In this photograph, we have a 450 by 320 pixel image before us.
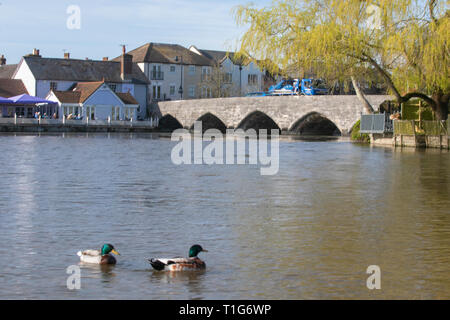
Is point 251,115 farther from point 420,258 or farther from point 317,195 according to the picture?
point 420,258

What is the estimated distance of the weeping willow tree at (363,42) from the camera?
36.2 m

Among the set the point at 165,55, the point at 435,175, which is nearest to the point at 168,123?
the point at 165,55

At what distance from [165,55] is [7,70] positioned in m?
19.4

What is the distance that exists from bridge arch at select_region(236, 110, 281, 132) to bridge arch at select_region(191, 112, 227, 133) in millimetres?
5474

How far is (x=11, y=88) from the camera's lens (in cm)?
9019

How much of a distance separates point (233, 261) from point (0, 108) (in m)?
81.2

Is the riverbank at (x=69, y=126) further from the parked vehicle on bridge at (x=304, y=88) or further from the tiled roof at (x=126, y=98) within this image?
the parked vehicle on bridge at (x=304, y=88)

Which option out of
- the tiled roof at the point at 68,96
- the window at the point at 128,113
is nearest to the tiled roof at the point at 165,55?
the window at the point at 128,113

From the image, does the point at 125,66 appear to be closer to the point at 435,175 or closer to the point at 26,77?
the point at 26,77

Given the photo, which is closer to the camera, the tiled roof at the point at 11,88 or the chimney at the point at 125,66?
the tiled roof at the point at 11,88

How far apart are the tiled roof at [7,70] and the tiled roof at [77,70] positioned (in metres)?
7.63

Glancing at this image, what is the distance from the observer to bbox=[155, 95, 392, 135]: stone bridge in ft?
201

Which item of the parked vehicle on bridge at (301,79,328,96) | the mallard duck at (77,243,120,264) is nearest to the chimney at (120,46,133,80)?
the parked vehicle on bridge at (301,79,328,96)

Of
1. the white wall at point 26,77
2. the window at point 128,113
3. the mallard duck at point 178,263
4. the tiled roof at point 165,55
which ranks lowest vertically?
the mallard duck at point 178,263
